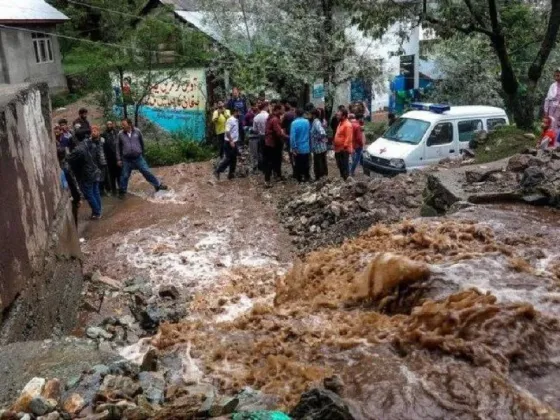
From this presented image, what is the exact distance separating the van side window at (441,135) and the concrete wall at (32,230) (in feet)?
25.3

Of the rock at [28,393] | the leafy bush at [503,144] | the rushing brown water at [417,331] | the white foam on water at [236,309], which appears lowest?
the white foam on water at [236,309]

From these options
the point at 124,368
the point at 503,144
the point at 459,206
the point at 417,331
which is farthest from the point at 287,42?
the point at 124,368

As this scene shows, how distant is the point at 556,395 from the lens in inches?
205

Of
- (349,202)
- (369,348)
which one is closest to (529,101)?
(349,202)

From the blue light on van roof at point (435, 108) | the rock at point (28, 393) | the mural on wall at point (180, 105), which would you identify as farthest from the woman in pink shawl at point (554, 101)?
the rock at point (28, 393)

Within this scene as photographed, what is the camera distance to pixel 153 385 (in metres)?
5.02

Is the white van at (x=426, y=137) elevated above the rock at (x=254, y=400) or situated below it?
above

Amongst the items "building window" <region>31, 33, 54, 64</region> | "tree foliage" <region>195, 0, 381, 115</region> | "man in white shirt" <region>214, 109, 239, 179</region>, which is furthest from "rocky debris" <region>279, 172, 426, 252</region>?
"building window" <region>31, 33, 54, 64</region>

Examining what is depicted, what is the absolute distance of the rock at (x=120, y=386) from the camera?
474 centimetres

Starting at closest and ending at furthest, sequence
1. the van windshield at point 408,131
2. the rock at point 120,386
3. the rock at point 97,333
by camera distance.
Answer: the rock at point 120,386
the rock at point 97,333
the van windshield at point 408,131

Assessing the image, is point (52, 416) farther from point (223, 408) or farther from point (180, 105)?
point (180, 105)

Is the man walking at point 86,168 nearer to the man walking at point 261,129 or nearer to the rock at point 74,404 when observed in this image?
the man walking at point 261,129

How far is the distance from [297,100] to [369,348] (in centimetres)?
1375

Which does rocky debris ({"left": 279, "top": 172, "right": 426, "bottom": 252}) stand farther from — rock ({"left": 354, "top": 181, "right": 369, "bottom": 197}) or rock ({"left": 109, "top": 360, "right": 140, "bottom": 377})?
rock ({"left": 109, "top": 360, "right": 140, "bottom": 377})
